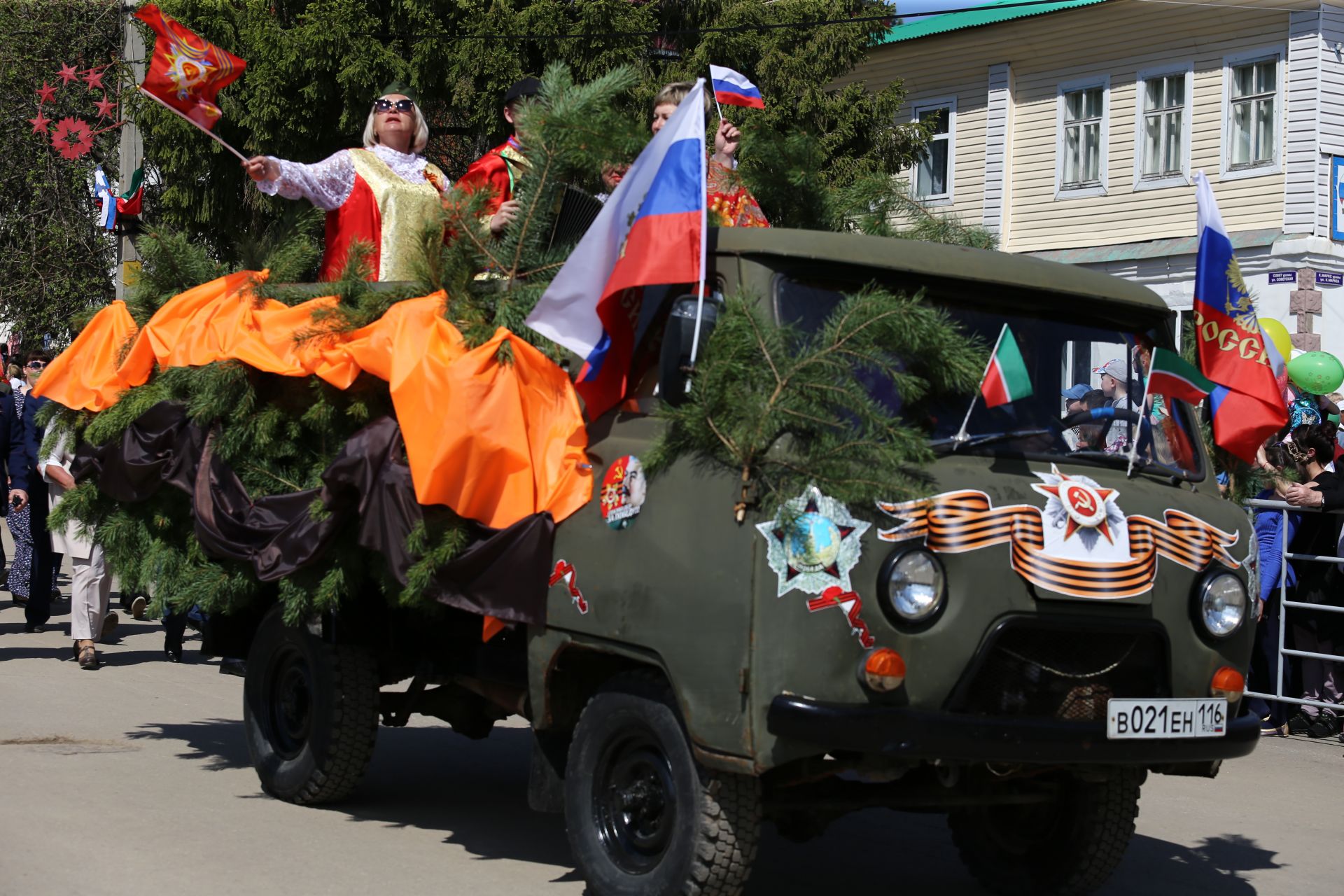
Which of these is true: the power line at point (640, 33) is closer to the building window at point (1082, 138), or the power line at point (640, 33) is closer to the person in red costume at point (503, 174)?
the building window at point (1082, 138)

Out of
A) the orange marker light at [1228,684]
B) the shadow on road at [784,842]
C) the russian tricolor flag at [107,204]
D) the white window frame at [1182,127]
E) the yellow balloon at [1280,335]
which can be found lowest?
the shadow on road at [784,842]

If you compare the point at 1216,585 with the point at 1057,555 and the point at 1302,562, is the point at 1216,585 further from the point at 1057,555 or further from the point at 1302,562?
the point at 1302,562

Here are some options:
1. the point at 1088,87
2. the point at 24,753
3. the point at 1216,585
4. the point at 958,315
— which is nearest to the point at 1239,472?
the point at 1216,585

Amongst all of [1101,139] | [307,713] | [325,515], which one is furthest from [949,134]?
[325,515]

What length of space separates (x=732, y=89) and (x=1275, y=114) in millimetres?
17799

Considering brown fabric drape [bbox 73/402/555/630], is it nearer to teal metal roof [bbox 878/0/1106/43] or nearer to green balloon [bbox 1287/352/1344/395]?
green balloon [bbox 1287/352/1344/395]

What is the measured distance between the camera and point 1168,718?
5.23 metres

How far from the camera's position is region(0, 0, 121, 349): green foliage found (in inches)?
1158

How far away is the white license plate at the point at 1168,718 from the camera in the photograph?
5.14 metres

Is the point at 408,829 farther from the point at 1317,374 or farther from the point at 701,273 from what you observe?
the point at 1317,374

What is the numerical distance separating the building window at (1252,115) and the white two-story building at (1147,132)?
2 cm

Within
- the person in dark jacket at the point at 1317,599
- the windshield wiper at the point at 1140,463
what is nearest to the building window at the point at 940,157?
the person in dark jacket at the point at 1317,599

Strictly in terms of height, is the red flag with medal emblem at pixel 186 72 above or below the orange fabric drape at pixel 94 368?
above

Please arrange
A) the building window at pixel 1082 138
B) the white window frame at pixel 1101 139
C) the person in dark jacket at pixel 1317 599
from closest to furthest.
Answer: the person in dark jacket at pixel 1317 599 → the white window frame at pixel 1101 139 → the building window at pixel 1082 138
